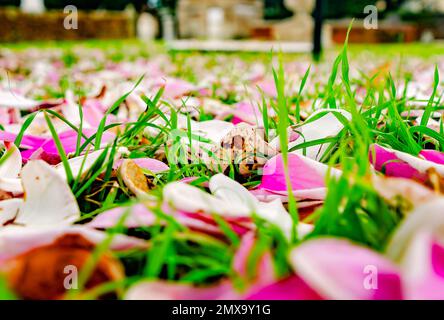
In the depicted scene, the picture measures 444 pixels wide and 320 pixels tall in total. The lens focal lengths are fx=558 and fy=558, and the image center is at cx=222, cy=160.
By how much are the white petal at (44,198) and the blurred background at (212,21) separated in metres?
3.71

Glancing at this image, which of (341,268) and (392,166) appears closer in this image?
(341,268)

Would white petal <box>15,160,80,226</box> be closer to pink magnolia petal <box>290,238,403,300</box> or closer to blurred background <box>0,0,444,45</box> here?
pink magnolia petal <box>290,238,403,300</box>

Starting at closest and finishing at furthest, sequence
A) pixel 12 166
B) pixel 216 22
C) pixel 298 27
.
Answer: pixel 12 166 → pixel 298 27 → pixel 216 22

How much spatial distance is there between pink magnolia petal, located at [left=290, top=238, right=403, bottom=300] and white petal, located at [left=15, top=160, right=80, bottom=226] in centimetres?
28

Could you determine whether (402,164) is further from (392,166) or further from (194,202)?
(194,202)

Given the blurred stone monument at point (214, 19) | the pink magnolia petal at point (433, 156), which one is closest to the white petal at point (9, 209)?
the pink magnolia petal at point (433, 156)

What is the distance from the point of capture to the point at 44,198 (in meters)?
0.59

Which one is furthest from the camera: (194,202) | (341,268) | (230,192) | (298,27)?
(298,27)

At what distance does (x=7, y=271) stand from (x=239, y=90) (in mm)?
1454

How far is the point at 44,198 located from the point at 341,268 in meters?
0.34

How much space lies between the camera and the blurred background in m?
12.0

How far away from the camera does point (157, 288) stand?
432mm

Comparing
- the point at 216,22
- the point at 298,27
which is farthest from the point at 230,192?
the point at 216,22
